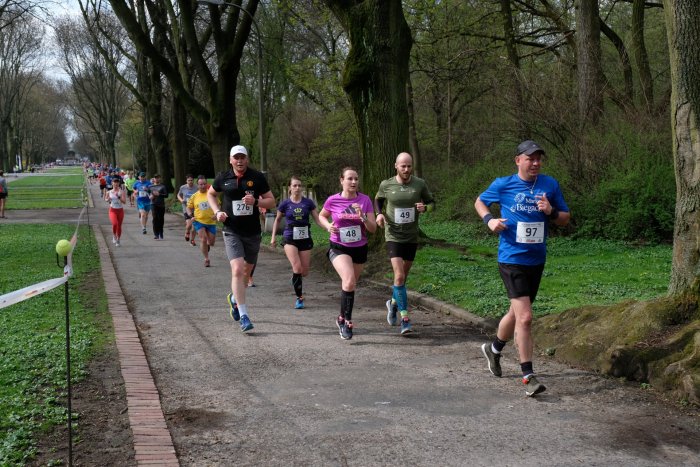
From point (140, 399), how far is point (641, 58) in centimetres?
1653

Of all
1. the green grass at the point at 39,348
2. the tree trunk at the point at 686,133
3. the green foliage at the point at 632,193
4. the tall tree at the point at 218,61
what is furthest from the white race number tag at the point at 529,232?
the tall tree at the point at 218,61

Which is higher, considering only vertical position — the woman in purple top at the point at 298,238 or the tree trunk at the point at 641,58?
the tree trunk at the point at 641,58

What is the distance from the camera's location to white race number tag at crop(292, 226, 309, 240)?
33.8 feet

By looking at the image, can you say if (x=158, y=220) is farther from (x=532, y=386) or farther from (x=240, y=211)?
(x=532, y=386)

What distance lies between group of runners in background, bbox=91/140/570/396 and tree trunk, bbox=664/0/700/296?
3.98 feet

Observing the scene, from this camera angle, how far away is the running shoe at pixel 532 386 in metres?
5.82

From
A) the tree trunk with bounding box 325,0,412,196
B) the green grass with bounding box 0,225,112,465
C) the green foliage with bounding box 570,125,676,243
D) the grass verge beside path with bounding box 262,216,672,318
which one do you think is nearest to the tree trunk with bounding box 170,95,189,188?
the green grass with bounding box 0,225,112,465

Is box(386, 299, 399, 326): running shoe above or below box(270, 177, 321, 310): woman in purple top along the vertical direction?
below

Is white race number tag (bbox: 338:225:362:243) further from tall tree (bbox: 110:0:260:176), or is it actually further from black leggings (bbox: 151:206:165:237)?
tall tree (bbox: 110:0:260:176)

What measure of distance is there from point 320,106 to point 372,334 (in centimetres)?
2861

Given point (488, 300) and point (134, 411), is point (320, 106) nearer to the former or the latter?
point (488, 300)

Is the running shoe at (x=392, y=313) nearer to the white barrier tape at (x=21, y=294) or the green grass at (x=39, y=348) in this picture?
the green grass at (x=39, y=348)

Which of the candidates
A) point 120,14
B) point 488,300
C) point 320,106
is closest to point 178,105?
point 320,106

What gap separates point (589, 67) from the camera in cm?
1730
